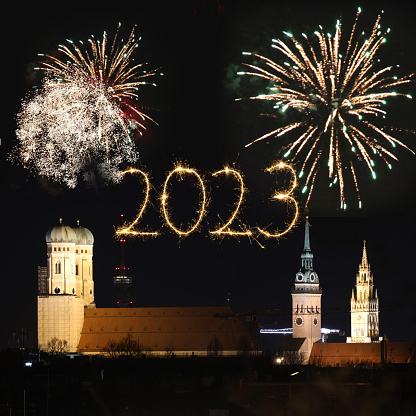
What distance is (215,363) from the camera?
4761 inches

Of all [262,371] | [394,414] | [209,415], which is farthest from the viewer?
[262,371]

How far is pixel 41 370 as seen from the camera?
383ft

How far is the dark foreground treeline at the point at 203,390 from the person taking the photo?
9262 cm

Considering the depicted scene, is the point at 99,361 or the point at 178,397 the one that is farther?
the point at 99,361

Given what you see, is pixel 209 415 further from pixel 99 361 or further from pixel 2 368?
pixel 99 361

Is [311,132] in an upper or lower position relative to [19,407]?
upper

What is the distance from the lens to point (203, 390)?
103m

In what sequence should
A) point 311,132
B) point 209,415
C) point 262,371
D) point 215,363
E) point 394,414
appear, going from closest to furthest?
point 394,414
point 209,415
point 311,132
point 262,371
point 215,363

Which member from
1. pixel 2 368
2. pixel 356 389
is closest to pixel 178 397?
pixel 356 389

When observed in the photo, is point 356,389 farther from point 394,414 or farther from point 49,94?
point 49,94

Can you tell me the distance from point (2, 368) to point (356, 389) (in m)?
30.5

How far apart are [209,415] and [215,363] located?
24949 millimetres

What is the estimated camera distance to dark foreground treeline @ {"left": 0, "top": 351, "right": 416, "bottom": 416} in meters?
92.6

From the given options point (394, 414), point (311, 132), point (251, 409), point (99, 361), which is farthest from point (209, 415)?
point (99, 361)
